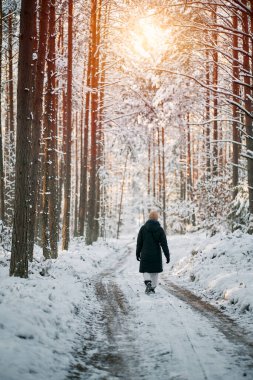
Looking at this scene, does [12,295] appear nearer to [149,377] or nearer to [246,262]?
[149,377]

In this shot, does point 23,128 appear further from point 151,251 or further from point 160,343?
point 160,343

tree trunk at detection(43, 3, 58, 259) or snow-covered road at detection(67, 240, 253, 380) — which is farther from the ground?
tree trunk at detection(43, 3, 58, 259)

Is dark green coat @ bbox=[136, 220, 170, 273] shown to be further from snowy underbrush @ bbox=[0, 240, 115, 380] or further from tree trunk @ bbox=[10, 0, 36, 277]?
tree trunk @ bbox=[10, 0, 36, 277]

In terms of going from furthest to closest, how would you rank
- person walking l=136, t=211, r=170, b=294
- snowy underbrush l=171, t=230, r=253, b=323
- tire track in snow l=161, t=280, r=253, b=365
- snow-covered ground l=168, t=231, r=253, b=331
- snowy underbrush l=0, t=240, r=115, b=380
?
person walking l=136, t=211, r=170, b=294
snowy underbrush l=171, t=230, r=253, b=323
snow-covered ground l=168, t=231, r=253, b=331
tire track in snow l=161, t=280, r=253, b=365
snowy underbrush l=0, t=240, r=115, b=380

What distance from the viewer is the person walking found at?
9.38 metres

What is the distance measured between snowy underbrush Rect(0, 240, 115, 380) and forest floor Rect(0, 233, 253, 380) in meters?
0.01

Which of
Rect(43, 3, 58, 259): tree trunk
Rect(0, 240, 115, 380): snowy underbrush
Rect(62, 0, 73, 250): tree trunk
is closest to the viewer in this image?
Rect(0, 240, 115, 380): snowy underbrush

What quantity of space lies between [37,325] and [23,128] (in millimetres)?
4492

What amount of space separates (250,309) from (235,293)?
0.98 m

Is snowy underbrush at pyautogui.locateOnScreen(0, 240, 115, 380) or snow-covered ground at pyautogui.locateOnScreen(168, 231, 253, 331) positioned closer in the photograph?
snowy underbrush at pyautogui.locateOnScreen(0, 240, 115, 380)

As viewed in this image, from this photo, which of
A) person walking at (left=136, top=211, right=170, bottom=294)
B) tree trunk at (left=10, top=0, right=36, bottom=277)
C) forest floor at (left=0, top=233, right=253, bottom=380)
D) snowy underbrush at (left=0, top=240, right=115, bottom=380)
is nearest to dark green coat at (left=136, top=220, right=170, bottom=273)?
person walking at (left=136, top=211, right=170, bottom=294)

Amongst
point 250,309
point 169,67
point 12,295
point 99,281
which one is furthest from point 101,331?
point 169,67

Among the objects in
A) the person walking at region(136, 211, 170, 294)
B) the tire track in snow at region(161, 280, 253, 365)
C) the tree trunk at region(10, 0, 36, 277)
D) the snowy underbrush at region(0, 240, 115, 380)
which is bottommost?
the tire track in snow at region(161, 280, 253, 365)

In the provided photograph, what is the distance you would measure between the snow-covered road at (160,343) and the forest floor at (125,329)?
1 centimetres
